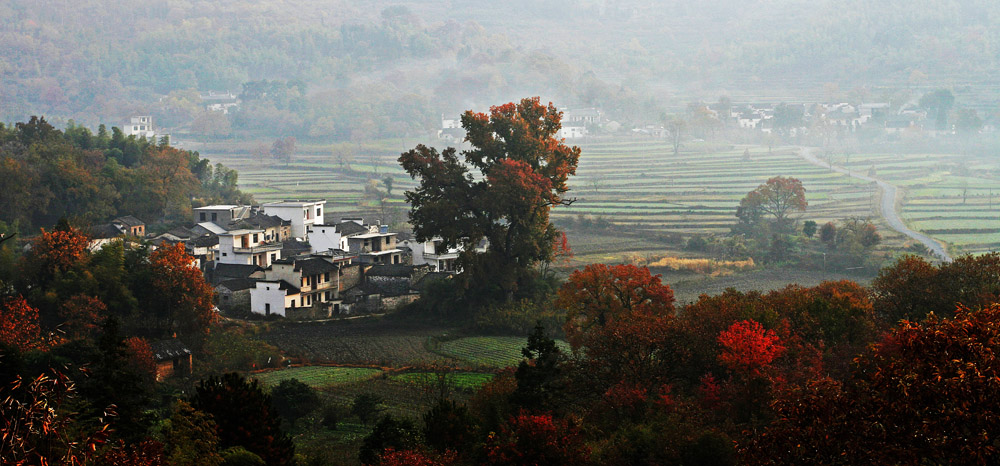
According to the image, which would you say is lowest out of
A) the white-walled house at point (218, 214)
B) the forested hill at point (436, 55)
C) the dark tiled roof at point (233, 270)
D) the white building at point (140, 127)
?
the dark tiled roof at point (233, 270)

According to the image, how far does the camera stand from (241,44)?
141 meters

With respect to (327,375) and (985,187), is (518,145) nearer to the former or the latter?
(327,375)

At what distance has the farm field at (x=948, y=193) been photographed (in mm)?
46438

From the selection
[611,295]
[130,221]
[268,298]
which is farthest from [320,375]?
[130,221]

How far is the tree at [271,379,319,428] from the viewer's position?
61.9 feet

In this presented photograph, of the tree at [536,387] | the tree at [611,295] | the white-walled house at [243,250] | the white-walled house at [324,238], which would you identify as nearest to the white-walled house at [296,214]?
the white-walled house at [324,238]

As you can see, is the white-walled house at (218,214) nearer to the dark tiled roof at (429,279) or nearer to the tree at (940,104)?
the dark tiled roof at (429,279)

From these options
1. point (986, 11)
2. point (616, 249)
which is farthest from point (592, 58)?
point (616, 249)

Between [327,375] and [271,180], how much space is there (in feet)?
153

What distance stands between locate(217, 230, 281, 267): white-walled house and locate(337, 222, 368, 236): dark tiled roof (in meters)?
2.65

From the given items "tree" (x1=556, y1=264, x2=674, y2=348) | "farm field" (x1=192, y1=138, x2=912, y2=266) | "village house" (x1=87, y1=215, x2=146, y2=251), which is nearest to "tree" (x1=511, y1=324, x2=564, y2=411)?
"tree" (x1=556, y1=264, x2=674, y2=348)

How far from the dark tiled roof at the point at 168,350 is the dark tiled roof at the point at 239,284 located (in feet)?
22.1

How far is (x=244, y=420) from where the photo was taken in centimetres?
1262


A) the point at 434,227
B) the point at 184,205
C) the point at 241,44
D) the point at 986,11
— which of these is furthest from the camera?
the point at 241,44
